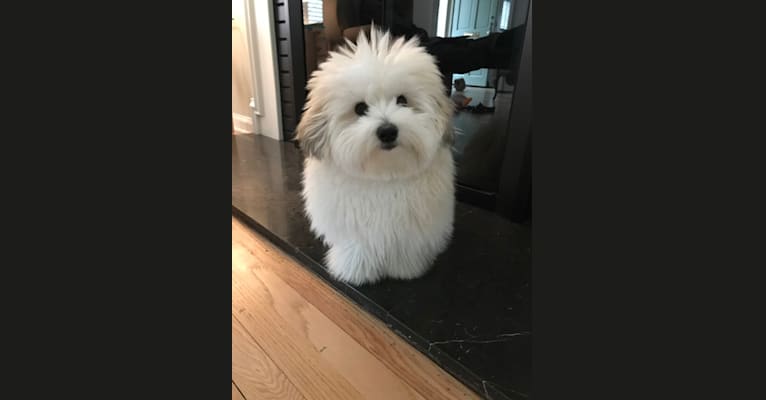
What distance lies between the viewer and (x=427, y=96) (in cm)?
101

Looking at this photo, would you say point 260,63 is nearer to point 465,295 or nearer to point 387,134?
point 387,134

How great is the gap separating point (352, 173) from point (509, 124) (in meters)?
0.81

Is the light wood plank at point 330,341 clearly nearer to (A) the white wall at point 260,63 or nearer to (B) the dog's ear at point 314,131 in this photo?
(B) the dog's ear at point 314,131

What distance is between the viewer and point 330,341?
1.02m

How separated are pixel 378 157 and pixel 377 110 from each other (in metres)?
0.12

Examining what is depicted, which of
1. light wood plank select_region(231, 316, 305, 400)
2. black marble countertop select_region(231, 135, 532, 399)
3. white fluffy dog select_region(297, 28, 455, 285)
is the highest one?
white fluffy dog select_region(297, 28, 455, 285)

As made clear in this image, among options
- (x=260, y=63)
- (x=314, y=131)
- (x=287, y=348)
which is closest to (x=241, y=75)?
(x=260, y=63)

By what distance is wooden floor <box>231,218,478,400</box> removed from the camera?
0.88 m

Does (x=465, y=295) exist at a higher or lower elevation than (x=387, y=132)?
lower

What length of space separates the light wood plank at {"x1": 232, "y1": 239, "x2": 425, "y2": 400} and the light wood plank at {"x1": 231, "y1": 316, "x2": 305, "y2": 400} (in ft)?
0.38

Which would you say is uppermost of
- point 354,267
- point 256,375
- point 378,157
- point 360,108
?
point 360,108

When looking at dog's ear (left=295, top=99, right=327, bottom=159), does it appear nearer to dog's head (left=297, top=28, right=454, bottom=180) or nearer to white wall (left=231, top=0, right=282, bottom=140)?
dog's head (left=297, top=28, right=454, bottom=180)

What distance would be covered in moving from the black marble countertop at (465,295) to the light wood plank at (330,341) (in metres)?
0.12

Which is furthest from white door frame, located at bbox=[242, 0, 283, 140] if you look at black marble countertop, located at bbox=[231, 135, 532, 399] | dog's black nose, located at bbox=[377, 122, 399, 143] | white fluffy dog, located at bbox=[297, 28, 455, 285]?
dog's black nose, located at bbox=[377, 122, 399, 143]
